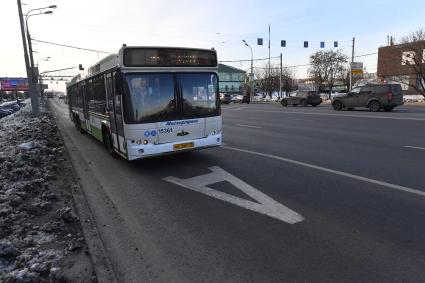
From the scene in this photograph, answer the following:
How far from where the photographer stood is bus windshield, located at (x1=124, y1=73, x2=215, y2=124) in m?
7.78

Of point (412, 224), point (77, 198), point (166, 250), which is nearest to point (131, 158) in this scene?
point (77, 198)

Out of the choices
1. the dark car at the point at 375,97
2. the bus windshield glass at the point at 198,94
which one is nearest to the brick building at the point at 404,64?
the dark car at the point at 375,97

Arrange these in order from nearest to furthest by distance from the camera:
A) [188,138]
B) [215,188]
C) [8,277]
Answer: [8,277]
[215,188]
[188,138]

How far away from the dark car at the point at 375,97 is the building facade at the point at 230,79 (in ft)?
295

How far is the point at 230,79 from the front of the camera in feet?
393

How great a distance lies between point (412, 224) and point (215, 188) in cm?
324

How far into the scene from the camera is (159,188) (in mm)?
6840

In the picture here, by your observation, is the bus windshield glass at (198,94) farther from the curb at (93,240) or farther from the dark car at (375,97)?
the dark car at (375,97)

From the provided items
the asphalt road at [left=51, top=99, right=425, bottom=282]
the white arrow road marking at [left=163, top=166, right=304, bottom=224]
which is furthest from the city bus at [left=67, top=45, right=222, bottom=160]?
the white arrow road marking at [left=163, top=166, right=304, bottom=224]

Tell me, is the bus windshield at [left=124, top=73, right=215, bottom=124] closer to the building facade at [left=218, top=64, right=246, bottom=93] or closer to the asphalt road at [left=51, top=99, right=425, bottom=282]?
the asphalt road at [left=51, top=99, right=425, bottom=282]

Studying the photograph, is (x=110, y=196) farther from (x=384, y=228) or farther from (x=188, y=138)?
(x=384, y=228)

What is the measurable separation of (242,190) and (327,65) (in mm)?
62397

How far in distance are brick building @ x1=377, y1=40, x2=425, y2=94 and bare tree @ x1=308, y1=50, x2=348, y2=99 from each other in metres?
7.29

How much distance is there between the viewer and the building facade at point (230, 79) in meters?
117
